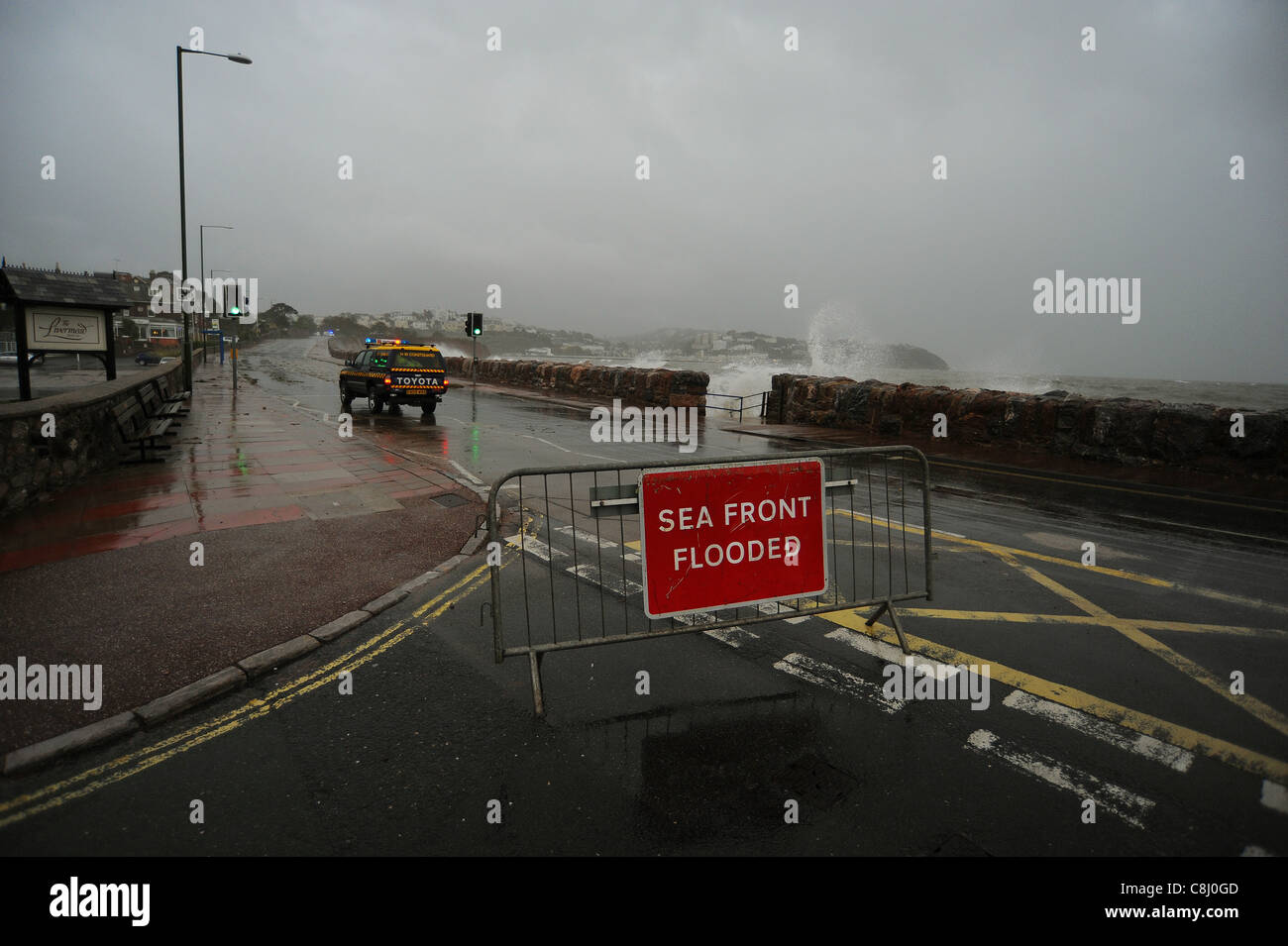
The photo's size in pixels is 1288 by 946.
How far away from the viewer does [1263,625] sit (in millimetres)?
5363

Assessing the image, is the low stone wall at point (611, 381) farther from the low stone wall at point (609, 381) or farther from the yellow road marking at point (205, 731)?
the yellow road marking at point (205, 731)

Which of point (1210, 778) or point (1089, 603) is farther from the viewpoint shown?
point (1089, 603)

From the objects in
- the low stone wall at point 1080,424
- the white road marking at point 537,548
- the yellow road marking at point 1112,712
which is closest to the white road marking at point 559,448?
the white road marking at point 537,548

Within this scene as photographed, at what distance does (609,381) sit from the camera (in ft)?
93.4

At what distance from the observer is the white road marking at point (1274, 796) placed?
313cm

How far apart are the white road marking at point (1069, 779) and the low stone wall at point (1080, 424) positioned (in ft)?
38.9

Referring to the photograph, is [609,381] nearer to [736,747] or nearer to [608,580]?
[608,580]

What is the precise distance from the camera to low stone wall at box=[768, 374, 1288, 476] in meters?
11.7

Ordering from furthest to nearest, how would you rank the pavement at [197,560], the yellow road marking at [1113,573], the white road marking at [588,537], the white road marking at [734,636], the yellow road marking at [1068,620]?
the white road marking at [588,537], the yellow road marking at [1113,573], the yellow road marking at [1068,620], the white road marking at [734,636], the pavement at [197,560]

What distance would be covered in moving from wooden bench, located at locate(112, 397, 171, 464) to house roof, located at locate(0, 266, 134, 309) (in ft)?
6.23

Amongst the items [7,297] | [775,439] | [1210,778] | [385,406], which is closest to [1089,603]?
[1210,778]

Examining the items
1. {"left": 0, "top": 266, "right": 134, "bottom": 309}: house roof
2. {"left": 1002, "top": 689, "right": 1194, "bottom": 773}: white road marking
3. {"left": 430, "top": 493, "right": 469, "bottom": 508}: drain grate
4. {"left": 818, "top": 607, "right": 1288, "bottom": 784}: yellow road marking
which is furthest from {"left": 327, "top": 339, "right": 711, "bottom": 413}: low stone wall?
{"left": 1002, "top": 689, "right": 1194, "bottom": 773}: white road marking

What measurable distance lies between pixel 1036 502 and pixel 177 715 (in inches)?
425
